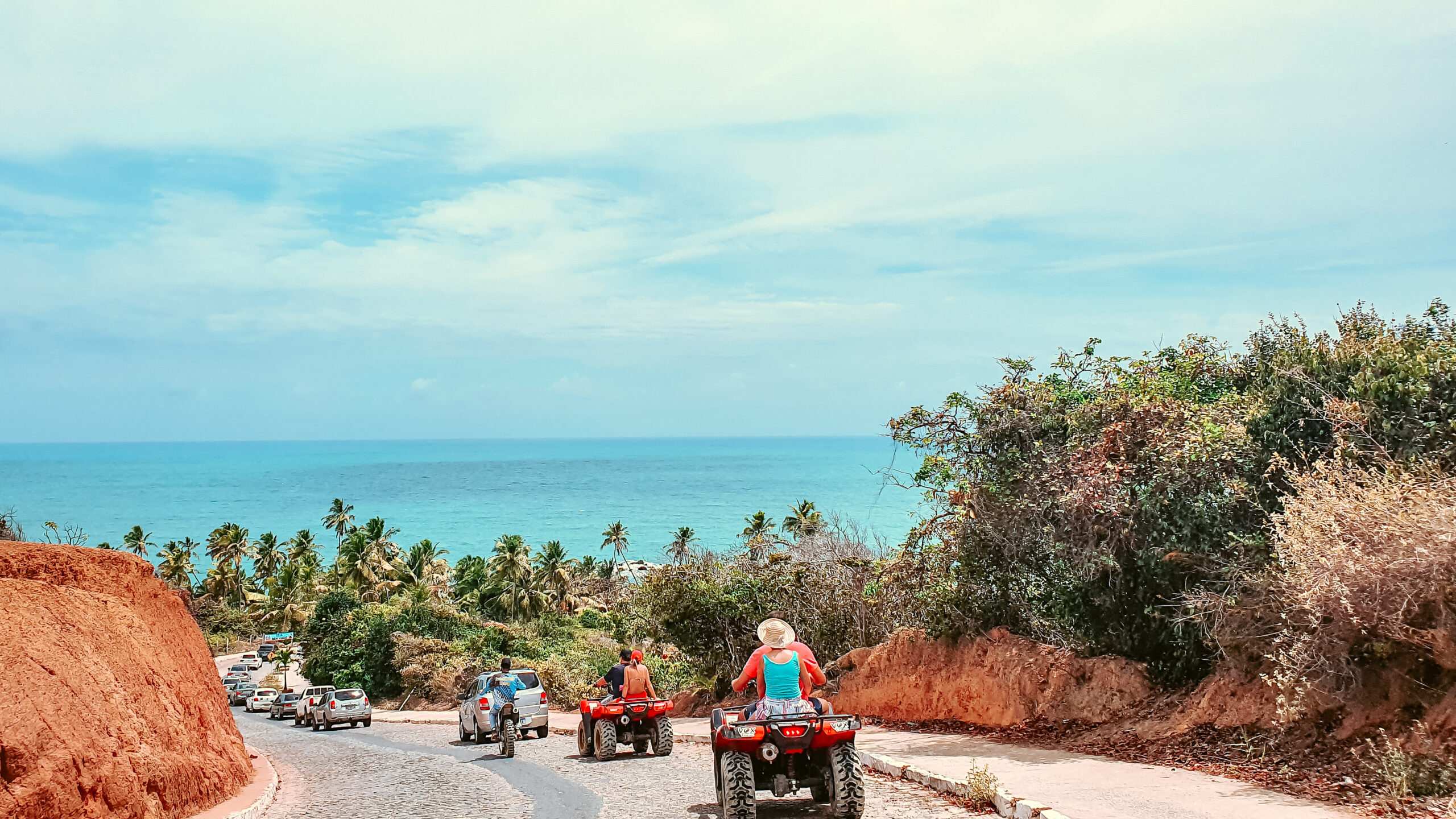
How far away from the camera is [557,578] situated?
77625 millimetres

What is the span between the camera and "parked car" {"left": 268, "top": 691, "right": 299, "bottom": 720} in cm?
4475

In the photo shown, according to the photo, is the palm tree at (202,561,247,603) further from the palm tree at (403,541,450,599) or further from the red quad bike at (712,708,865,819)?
the red quad bike at (712,708,865,819)

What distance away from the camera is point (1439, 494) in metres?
10.1

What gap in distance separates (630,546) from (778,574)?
13826 cm

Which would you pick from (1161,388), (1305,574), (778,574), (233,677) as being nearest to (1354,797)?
(1305,574)

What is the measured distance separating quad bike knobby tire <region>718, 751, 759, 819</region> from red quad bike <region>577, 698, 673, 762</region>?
6.72 m

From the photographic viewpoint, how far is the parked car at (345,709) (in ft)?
114

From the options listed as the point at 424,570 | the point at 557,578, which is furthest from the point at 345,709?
the point at 424,570

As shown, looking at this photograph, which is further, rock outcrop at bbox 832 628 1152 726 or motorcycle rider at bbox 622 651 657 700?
motorcycle rider at bbox 622 651 657 700

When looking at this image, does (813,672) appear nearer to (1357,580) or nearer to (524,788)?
(1357,580)

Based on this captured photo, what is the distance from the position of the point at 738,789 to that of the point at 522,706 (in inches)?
503

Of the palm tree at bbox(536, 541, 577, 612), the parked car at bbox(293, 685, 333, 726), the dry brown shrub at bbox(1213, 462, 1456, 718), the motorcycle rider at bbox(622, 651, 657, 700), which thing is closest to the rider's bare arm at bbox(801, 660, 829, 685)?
the dry brown shrub at bbox(1213, 462, 1456, 718)

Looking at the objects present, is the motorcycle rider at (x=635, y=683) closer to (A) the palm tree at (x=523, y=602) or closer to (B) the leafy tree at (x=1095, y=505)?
(B) the leafy tree at (x=1095, y=505)

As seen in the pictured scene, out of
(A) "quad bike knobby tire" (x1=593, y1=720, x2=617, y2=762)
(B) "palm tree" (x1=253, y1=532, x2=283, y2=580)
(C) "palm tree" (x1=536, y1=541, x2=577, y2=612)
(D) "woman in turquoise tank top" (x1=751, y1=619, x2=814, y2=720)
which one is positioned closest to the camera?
(D) "woman in turquoise tank top" (x1=751, y1=619, x2=814, y2=720)
